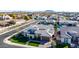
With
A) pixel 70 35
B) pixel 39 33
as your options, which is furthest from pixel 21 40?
pixel 70 35

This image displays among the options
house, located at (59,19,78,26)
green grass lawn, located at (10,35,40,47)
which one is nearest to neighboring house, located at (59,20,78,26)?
house, located at (59,19,78,26)

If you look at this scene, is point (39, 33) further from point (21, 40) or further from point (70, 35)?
point (70, 35)

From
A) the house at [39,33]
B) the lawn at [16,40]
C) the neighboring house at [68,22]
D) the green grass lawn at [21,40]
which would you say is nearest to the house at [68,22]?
the neighboring house at [68,22]

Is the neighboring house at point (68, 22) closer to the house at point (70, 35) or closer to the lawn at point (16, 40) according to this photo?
the house at point (70, 35)

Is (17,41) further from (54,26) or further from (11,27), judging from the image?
(54,26)

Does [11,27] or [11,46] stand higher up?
[11,27]

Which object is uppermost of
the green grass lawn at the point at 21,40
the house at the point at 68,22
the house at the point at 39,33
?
the house at the point at 68,22
